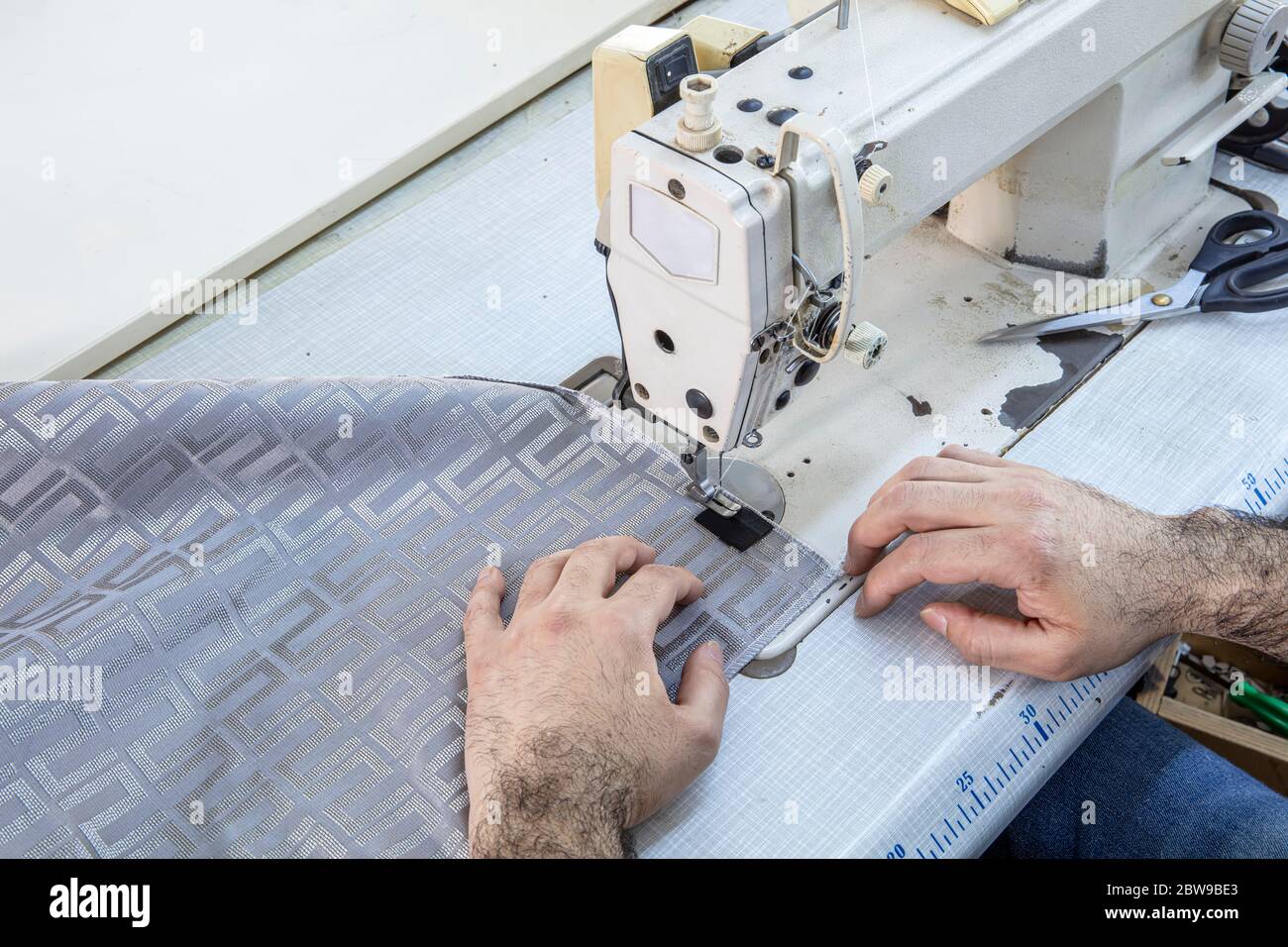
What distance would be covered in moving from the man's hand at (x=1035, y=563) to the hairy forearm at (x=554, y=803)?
0.40m

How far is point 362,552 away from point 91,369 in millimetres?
835

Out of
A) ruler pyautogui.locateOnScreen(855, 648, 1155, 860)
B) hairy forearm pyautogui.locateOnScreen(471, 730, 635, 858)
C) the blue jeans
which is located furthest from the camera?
the blue jeans

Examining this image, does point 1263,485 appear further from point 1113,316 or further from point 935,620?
point 935,620

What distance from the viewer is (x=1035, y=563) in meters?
1.36

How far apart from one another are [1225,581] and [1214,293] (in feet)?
1.79

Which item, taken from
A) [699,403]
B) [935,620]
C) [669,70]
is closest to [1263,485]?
[935,620]

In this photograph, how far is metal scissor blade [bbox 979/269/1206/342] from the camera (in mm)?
1787

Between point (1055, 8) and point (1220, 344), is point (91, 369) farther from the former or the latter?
point (1220, 344)

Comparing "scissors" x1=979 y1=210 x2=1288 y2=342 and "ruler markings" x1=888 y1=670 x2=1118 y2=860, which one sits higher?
"scissors" x1=979 y1=210 x2=1288 y2=342

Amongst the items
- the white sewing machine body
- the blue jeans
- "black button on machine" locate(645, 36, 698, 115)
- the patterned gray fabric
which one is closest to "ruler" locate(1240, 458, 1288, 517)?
the blue jeans

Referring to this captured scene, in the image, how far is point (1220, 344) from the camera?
1778 mm

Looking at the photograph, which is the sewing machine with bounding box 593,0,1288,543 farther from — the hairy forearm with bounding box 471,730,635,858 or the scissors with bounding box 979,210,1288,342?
the hairy forearm with bounding box 471,730,635,858

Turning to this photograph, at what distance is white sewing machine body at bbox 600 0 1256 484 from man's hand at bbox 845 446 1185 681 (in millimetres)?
216
